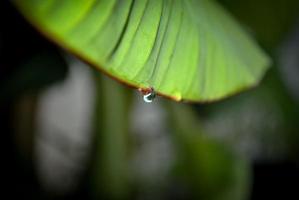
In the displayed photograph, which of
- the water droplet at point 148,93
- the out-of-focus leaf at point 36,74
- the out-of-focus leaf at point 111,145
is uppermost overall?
the water droplet at point 148,93

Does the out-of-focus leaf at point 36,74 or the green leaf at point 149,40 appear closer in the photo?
the green leaf at point 149,40

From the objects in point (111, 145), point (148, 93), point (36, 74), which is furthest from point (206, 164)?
point (148, 93)

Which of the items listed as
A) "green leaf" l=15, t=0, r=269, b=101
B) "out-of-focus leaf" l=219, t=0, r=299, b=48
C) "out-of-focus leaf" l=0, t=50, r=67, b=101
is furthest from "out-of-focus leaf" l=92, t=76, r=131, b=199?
"green leaf" l=15, t=0, r=269, b=101

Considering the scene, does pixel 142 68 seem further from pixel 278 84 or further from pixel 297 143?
pixel 297 143

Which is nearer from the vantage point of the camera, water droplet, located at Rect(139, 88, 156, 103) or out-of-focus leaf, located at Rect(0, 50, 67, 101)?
water droplet, located at Rect(139, 88, 156, 103)

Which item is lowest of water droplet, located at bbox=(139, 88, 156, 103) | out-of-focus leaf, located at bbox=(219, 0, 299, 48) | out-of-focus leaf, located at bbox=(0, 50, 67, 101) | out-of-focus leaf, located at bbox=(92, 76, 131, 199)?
out-of-focus leaf, located at bbox=(92, 76, 131, 199)

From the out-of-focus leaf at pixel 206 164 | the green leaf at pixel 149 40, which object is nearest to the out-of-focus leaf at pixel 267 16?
the out-of-focus leaf at pixel 206 164

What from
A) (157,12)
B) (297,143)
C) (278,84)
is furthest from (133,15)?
(297,143)

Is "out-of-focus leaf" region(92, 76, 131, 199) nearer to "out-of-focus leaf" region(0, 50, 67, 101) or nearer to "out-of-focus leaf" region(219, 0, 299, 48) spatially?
"out-of-focus leaf" region(0, 50, 67, 101)

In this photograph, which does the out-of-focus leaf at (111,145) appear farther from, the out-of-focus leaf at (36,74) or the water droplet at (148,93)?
the water droplet at (148,93)
